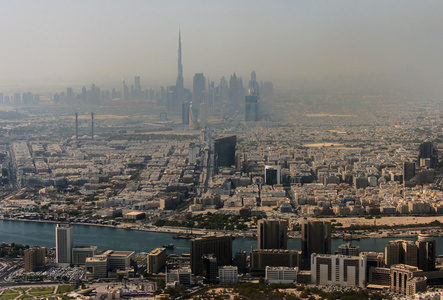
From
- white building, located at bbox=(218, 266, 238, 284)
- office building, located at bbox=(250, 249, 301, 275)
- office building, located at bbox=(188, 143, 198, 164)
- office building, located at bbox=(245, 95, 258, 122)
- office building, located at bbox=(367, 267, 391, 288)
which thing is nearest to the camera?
office building, located at bbox=(367, 267, 391, 288)

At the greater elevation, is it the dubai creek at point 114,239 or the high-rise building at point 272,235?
the high-rise building at point 272,235

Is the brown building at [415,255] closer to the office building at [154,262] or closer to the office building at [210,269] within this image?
the office building at [210,269]

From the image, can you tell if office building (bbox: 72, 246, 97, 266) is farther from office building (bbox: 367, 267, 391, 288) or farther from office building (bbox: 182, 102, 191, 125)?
office building (bbox: 182, 102, 191, 125)

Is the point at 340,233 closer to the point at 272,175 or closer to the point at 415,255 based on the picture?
the point at 415,255

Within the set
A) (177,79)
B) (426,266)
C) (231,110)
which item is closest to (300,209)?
(426,266)

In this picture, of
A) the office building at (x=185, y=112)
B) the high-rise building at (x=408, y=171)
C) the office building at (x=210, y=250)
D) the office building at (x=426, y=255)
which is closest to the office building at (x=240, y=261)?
the office building at (x=210, y=250)

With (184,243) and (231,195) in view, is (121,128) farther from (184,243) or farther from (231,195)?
(184,243)

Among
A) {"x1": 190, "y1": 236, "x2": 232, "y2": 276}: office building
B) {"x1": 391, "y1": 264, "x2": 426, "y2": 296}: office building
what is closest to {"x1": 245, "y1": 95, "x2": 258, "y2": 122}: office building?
{"x1": 190, "y1": 236, "x2": 232, "y2": 276}: office building
